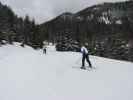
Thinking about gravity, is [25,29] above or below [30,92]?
above

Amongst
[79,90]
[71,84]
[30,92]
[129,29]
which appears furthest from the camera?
[129,29]

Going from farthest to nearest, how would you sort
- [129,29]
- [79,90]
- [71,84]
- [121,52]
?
[129,29]
[121,52]
[71,84]
[79,90]

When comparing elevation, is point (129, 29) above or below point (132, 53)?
above

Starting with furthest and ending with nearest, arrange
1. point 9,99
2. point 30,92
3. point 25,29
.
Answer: point 25,29 < point 30,92 < point 9,99

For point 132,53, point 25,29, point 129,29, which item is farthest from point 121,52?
point 129,29

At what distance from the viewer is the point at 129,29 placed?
100312 millimetres

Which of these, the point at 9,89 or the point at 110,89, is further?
the point at 110,89

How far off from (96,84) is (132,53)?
43.4 m

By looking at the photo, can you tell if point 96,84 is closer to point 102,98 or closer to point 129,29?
point 102,98

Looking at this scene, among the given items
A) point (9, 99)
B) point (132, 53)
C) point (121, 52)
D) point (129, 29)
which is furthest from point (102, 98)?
point (129, 29)

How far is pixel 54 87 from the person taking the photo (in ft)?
27.3

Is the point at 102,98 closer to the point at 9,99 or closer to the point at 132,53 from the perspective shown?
the point at 9,99

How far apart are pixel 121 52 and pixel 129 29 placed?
5695cm

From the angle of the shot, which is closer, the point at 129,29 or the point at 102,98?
the point at 102,98
